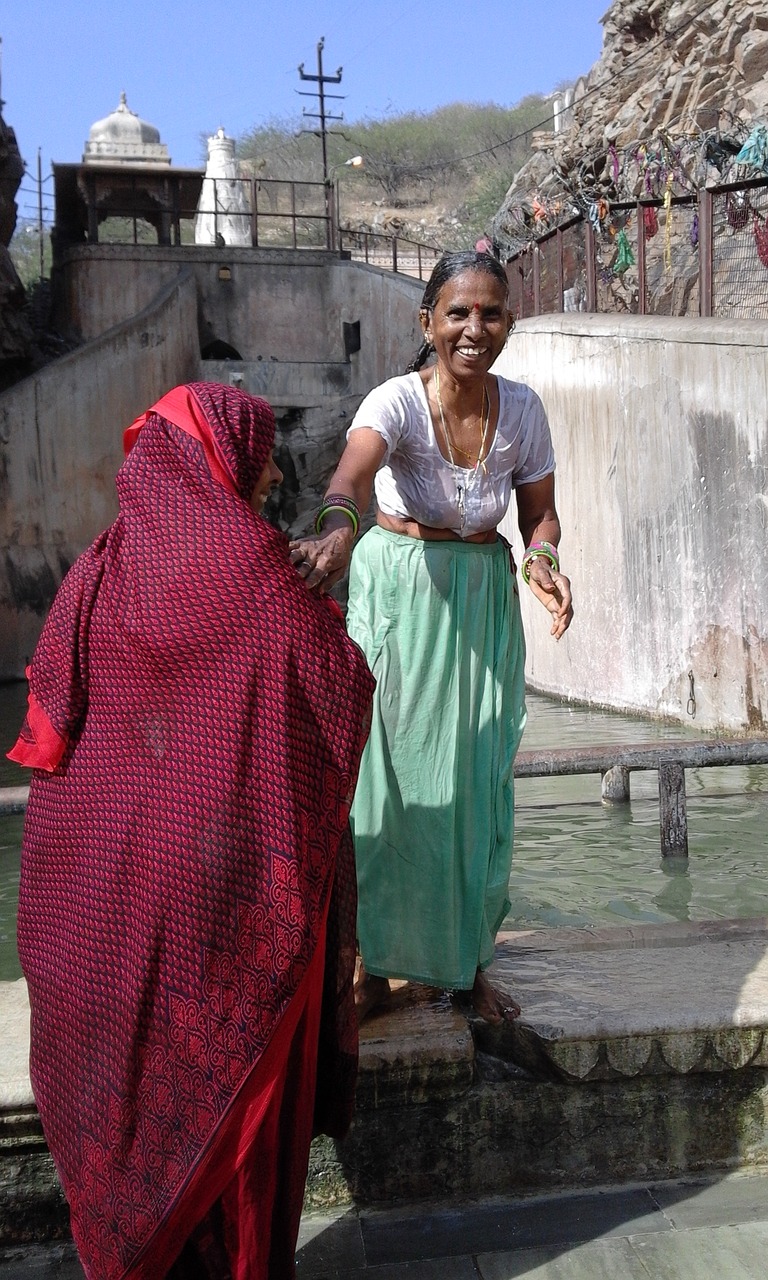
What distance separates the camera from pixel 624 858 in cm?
545

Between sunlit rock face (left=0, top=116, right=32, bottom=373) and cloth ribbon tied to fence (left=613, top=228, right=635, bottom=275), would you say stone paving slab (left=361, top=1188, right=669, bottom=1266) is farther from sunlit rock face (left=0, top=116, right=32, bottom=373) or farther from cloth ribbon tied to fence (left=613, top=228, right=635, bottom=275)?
sunlit rock face (left=0, top=116, right=32, bottom=373)

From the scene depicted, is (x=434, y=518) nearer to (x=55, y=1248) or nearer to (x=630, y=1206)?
(x=630, y=1206)

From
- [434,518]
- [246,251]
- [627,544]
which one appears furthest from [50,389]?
[434,518]

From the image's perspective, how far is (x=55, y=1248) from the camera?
252cm

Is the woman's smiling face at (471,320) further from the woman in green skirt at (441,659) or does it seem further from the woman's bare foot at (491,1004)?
the woman's bare foot at (491,1004)

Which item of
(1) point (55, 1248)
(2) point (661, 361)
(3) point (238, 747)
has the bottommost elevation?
(1) point (55, 1248)

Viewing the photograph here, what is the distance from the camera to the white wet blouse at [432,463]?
276 cm

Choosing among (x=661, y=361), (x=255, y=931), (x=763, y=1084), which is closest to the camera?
(x=255, y=931)

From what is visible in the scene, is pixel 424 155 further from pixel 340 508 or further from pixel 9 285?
pixel 340 508

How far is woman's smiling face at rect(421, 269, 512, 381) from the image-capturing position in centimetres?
271

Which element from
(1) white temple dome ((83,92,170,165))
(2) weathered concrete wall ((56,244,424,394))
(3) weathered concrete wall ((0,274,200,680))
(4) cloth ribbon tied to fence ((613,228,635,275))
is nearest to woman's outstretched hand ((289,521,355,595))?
(4) cloth ribbon tied to fence ((613,228,635,275))

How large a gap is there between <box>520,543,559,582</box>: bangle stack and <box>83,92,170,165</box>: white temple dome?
34009 mm

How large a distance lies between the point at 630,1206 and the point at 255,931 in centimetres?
116

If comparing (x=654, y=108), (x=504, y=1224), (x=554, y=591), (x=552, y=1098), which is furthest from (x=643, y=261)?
(x=654, y=108)
